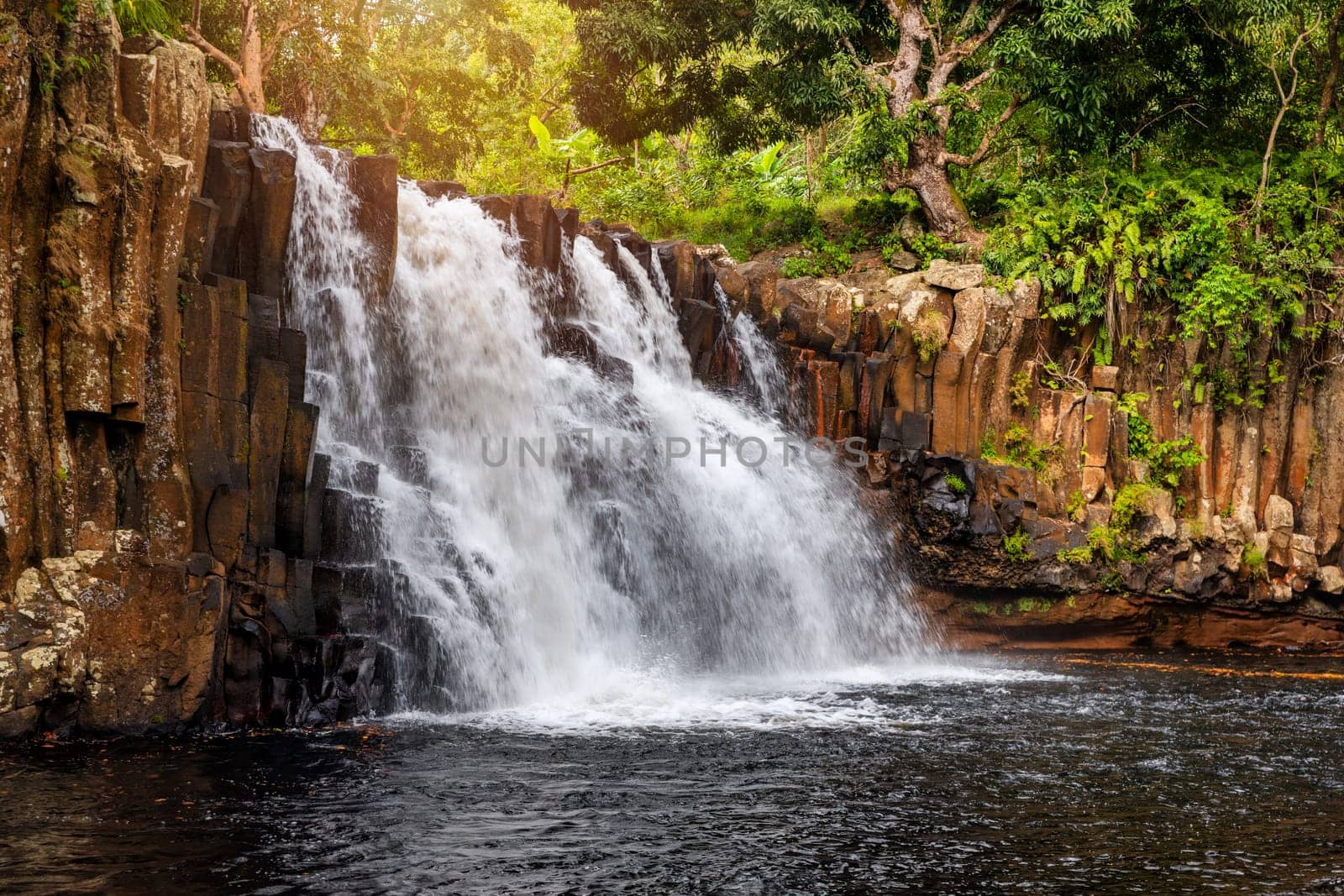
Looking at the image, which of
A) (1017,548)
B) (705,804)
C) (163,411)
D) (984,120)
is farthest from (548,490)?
(984,120)

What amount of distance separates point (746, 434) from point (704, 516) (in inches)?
90.8

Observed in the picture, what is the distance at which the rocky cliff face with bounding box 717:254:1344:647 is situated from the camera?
63.4 ft

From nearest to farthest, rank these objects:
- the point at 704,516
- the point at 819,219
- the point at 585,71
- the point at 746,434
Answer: the point at 704,516
the point at 746,434
the point at 819,219
the point at 585,71

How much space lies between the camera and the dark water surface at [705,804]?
22.0ft

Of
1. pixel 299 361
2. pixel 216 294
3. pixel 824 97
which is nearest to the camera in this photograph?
pixel 216 294

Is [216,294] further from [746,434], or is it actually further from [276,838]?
[746,434]

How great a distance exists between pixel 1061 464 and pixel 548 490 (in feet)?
31.2

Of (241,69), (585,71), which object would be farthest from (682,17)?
(241,69)

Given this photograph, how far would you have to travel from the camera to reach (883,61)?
2530 cm

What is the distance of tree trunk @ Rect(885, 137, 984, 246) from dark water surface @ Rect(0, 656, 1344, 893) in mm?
13077

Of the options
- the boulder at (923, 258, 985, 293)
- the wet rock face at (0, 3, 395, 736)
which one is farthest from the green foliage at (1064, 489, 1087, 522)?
the wet rock face at (0, 3, 395, 736)

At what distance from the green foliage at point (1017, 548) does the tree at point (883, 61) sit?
6668mm

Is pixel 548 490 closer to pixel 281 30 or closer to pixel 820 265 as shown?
pixel 820 265

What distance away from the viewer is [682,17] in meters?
26.6
